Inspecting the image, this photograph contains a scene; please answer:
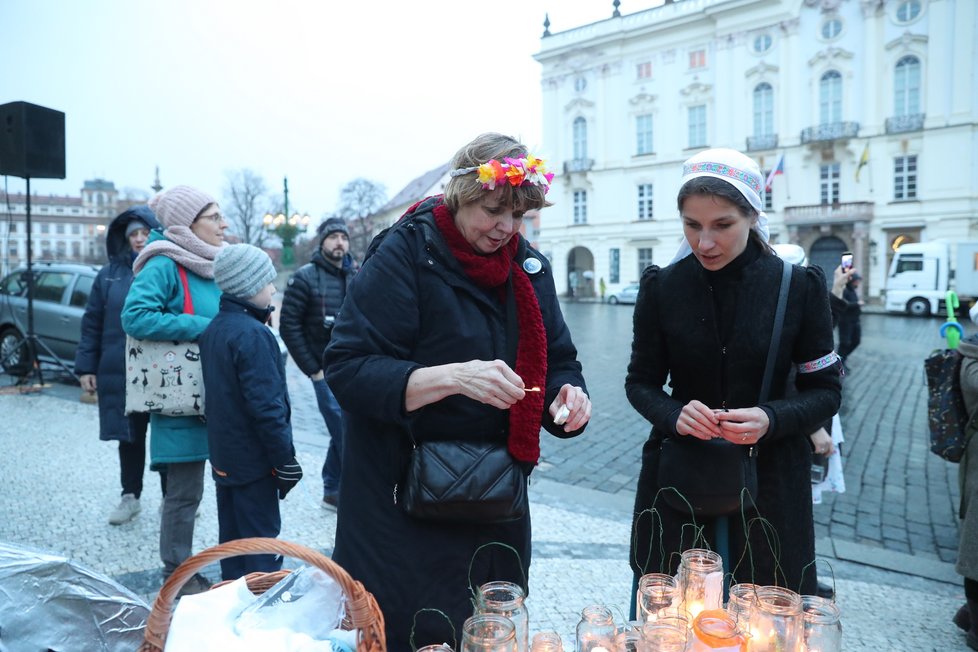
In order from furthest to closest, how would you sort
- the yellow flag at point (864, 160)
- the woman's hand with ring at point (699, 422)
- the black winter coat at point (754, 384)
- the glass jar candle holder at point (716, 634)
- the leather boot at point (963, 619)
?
the yellow flag at point (864, 160)
the leather boot at point (963, 619)
the black winter coat at point (754, 384)
the woman's hand with ring at point (699, 422)
the glass jar candle holder at point (716, 634)

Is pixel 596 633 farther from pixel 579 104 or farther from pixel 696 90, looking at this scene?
pixel 579 104

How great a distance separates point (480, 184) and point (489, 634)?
1.07m

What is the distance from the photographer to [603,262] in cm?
3872

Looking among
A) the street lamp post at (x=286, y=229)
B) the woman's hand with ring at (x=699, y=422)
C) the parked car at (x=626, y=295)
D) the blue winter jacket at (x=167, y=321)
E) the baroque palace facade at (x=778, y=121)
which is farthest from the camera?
the parked car at (x=626, y=295)

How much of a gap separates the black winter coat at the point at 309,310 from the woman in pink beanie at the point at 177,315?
1.29m

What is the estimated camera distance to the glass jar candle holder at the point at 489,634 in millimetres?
1124

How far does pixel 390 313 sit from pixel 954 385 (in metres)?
2.86

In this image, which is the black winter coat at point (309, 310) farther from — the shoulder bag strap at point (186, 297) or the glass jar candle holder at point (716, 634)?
the glass jar candle holder at point (716, 634)

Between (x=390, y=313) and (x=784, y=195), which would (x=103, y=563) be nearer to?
(x=390, y=313)

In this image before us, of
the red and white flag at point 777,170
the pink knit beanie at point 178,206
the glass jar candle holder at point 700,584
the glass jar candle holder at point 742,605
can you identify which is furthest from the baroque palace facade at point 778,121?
the glass jar candle holder at point 742,605

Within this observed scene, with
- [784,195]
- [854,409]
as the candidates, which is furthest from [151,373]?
[784,195]

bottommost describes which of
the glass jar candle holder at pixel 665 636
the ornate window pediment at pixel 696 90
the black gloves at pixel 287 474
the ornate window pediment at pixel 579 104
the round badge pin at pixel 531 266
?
the black gloves at pixel 287 474

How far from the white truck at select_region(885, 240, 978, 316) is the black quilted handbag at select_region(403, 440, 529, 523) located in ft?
85.8

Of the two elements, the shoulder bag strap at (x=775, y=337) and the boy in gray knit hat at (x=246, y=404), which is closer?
the shoulder bag strap at (x=775, y=337)
